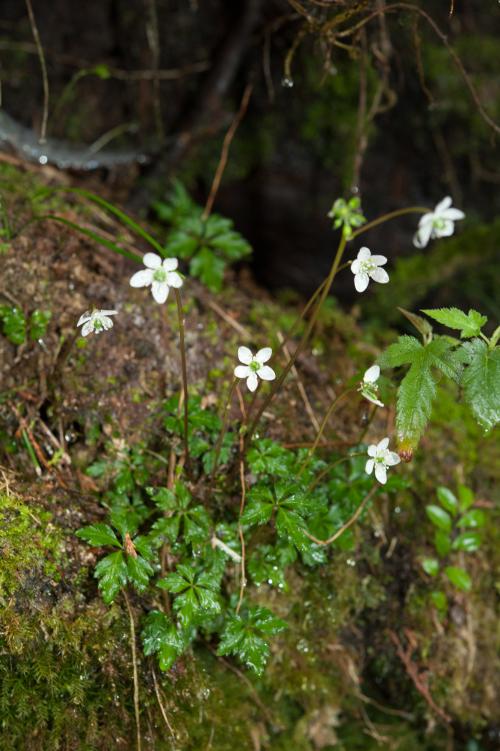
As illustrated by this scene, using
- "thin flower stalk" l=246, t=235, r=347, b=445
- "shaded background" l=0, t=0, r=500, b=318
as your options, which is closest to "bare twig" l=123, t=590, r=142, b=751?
"thin flower stalk" l=246, t=235, r=347, b=445

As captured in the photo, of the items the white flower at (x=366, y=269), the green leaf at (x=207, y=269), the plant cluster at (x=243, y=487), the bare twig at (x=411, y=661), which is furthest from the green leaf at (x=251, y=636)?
the green leaf at (x=207, y=269)

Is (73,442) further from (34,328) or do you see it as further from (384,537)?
(384,537)

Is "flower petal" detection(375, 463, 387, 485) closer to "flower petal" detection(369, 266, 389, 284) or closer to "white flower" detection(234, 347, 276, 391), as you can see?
"white flower" detection(234, 347, 276, 391)

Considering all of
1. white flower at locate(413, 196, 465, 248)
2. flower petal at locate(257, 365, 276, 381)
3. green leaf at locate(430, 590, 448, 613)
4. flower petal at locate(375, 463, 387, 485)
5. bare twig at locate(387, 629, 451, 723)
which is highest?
white flower at locate(413, 196, 465, 248)

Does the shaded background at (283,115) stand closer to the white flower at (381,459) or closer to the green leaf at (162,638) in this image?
the white flower at (381,459)

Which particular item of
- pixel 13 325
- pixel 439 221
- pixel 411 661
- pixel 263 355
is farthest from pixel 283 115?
pixel 411 661

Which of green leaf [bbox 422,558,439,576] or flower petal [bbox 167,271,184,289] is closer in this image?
flower petal [bbox 167,271,184,289]

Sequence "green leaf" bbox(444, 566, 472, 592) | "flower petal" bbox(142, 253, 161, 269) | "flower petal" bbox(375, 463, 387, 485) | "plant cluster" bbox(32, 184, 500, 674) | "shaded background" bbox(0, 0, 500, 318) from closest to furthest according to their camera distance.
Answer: "flower petal" bbox(142, 253, 161, 269) < "plant cluster" bbox(32, 184, 500, 674) < "flower petal" bbox(375, 463, 387, 485) < "green leaf" bbox(444, 566, 472, 592) < "shaded background" bbox(0, 0, 500, 318)
